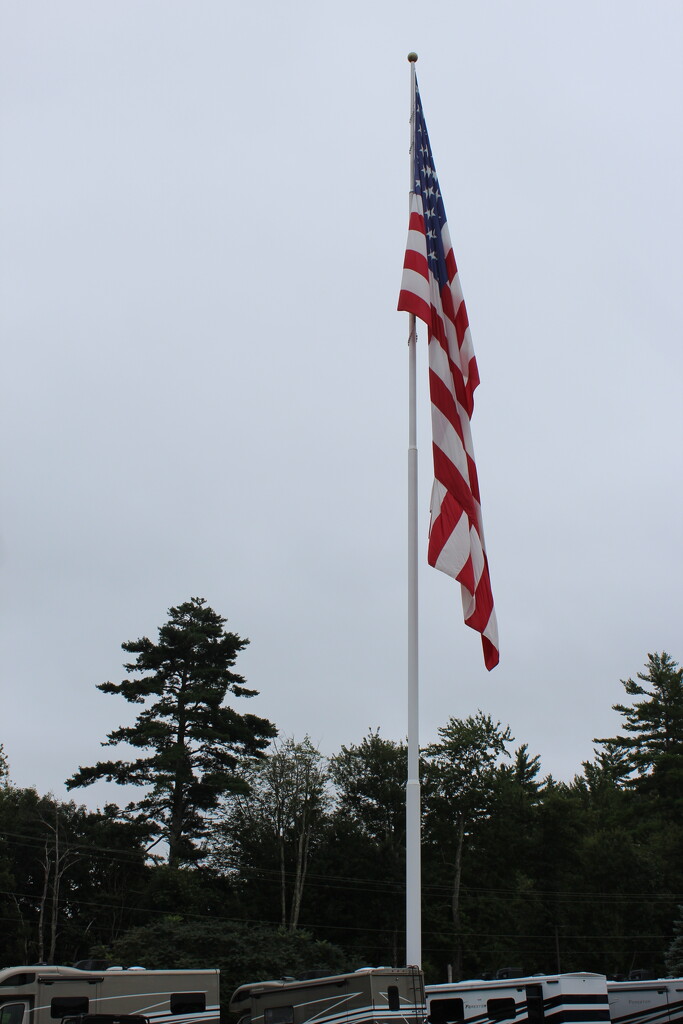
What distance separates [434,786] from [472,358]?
4876 cm

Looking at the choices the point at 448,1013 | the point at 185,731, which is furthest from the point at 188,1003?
the point at 185,731

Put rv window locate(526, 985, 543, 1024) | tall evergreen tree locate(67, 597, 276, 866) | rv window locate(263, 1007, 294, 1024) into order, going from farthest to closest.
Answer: tall evergreen tree locate(67, 597, 276, 866) < rv window locate(526, 985, 543, 1024) < rv window locate(263, 1007, 294, 1024)

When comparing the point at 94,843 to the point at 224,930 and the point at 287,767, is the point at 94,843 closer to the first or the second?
the point at 287,767

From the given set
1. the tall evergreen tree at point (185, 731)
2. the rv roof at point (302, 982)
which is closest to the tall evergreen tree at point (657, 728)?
the tall evergreen tree at point (185, 731)

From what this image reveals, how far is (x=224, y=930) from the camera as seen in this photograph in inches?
1380

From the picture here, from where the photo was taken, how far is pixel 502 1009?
16.5 m

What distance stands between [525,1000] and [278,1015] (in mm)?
4009

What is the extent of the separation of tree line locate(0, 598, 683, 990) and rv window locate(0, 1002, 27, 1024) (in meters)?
31.6

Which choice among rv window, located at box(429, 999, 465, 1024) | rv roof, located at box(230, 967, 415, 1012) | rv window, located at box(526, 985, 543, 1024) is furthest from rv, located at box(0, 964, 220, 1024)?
rv window, located at box(526, 985, 543, 1024)

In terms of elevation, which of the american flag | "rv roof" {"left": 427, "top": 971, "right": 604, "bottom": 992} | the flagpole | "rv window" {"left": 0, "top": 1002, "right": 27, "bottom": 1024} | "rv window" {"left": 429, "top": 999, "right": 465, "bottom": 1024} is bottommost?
"rv window" {"left": 429, "top": 999, "right": 465, "bottom": 1024}

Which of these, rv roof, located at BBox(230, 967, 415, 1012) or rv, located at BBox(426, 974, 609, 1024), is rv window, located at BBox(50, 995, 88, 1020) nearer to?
rv roof, located at BBox(230, 967, 415, 1012)

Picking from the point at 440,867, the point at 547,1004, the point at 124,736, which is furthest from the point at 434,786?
the point at 547,1004

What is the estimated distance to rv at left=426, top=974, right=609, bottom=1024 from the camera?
15594mm

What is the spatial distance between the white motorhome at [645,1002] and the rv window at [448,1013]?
3546 millimetres
